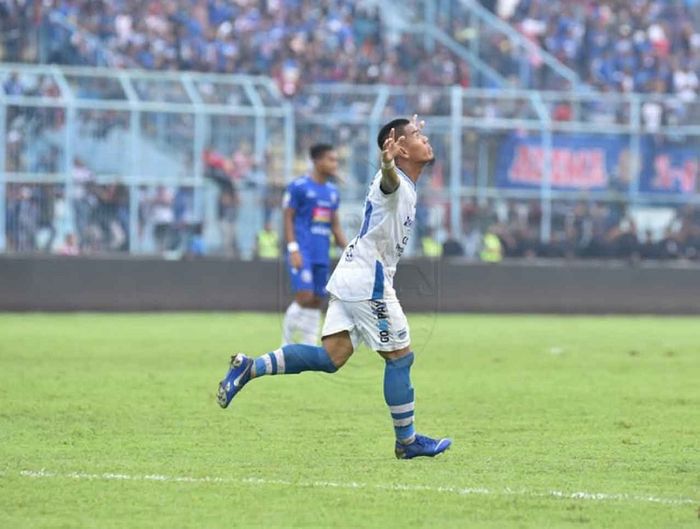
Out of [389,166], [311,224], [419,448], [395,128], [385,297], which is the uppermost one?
[395,128]

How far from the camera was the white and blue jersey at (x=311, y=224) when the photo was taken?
1745 centimetres

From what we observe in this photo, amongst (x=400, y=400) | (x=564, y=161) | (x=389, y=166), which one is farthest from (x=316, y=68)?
(x=389, y=166)

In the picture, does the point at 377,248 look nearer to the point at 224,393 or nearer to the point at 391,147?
the point at 391,147

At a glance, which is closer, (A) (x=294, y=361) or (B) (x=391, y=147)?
(B) (x=391, y=147)

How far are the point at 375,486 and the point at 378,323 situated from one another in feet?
5.08

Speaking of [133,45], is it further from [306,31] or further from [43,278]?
[43,278]

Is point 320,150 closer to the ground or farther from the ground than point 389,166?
closer to the ground

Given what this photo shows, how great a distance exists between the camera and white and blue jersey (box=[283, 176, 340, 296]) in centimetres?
1745

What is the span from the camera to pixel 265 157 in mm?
28406

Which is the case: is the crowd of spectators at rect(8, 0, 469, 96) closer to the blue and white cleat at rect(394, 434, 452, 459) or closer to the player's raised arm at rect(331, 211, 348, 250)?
the player's raised arm at rect(331, 211, 348, 250)

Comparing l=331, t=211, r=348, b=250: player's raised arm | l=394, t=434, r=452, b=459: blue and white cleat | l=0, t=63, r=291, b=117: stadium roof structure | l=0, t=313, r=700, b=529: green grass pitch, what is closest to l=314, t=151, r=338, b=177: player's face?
l=331, t=211, r=348, b=250: player's raised arm

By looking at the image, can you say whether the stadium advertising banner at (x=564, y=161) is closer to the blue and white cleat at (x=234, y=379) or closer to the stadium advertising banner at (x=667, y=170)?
the stadium advertising banner at (x=667, y=170)

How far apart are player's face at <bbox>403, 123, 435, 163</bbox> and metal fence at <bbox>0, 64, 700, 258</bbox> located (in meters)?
14.9

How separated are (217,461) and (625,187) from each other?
2187cm
